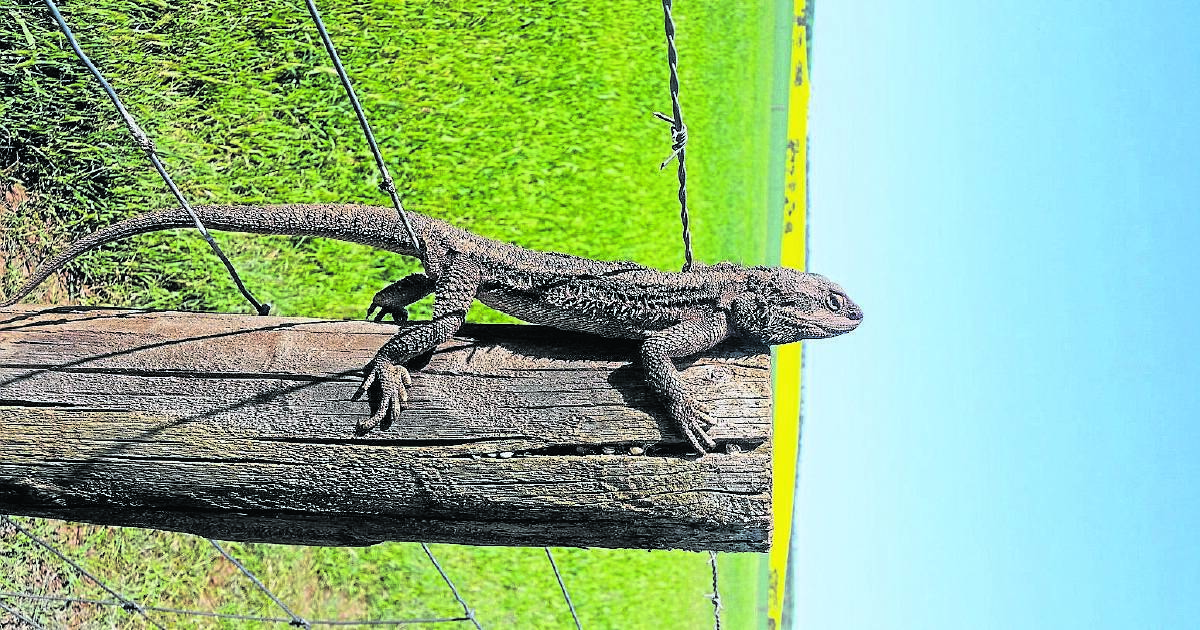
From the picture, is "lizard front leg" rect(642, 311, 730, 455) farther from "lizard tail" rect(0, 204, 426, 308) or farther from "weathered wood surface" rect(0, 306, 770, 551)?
"lizard tail" rect(0, 204, 426, 308)

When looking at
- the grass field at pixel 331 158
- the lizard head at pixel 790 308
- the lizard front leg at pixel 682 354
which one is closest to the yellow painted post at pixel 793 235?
the grass field at pixel 331 158

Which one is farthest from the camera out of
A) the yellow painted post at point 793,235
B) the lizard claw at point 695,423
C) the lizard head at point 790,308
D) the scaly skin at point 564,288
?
the yellow painted post at point 793,235

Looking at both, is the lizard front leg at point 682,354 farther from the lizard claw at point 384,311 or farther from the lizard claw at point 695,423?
the lizard claw at point 384,311

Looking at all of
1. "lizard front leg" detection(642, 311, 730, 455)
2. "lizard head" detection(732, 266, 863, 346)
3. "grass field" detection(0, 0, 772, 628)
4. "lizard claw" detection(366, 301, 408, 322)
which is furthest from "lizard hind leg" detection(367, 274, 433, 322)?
"grass field" detection(0, 0, 772, 628)

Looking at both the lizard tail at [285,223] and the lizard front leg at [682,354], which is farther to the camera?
the lizard tail at [285,223]

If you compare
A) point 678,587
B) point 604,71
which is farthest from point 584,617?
point 604,71

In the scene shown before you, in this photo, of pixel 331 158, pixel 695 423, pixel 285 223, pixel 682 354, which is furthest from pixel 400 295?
pixel 331 158

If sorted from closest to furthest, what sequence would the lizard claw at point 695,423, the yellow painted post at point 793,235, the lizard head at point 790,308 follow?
the lizard claw at point 695,423, the lizard head at point 790,308, the yellow painted post at point 793,235

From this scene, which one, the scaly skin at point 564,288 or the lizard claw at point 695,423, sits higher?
the scaly skin at point 564,288
